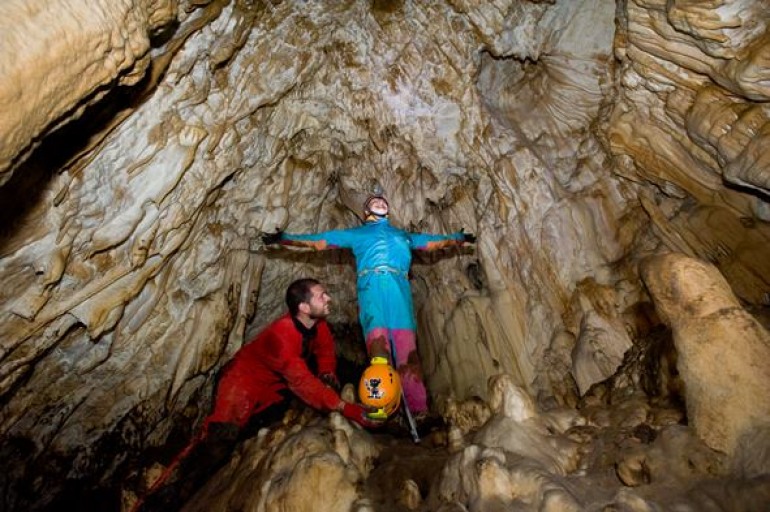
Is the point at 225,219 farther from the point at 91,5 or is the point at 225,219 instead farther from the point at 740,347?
the point at 740,347

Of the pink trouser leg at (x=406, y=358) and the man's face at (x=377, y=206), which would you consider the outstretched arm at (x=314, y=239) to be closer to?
the man's face at (x=377, y=206)

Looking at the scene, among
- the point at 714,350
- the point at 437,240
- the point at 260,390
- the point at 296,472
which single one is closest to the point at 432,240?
the point at 437,240

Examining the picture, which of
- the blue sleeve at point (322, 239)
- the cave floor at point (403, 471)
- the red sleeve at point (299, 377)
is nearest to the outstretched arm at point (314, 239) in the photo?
the blue sleeve at point (322, 239)

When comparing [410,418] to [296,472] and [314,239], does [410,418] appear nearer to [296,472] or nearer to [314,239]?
[296,472]

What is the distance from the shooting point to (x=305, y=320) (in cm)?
434

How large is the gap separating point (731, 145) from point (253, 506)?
394 cm

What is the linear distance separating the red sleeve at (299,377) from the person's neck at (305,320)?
0.68ft

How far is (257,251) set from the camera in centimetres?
612

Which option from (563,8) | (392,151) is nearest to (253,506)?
(392,151)

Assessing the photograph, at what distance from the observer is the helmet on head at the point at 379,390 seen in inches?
136

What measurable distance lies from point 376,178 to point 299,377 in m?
2.92

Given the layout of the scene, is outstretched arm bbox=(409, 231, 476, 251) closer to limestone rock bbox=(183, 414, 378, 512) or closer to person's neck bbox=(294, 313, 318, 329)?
person's neck bbox=(294, 313, 318, 329)

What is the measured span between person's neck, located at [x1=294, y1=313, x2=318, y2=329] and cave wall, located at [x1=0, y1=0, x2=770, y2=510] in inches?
57.6

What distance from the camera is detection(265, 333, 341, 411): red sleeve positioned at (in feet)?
12.7
